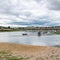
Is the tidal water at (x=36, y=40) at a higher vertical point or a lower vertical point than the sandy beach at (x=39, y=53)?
lower

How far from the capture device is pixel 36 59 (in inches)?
661

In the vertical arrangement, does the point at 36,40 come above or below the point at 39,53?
below

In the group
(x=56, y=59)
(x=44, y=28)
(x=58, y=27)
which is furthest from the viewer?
(x=44, y=28)

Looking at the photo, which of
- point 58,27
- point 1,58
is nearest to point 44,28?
point 58,27

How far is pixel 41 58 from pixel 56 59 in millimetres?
1463

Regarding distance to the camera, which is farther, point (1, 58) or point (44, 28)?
point (44, 28)

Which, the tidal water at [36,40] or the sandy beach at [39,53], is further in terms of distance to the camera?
the tidal water at [36,40]

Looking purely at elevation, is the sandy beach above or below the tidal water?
above

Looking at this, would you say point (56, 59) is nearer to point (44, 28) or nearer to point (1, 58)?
point (1, 58)

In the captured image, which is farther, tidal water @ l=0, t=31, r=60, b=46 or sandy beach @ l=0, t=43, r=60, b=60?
tidal water @ l=0, t=31, r=60, b=46

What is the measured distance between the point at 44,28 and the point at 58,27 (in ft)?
67.4

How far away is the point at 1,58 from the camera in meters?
17.7

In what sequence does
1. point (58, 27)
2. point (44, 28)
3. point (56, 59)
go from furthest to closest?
point (44, 28) → point (58, 27) → point (56, 59)

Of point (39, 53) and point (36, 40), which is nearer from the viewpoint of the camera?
point (39, 53)
